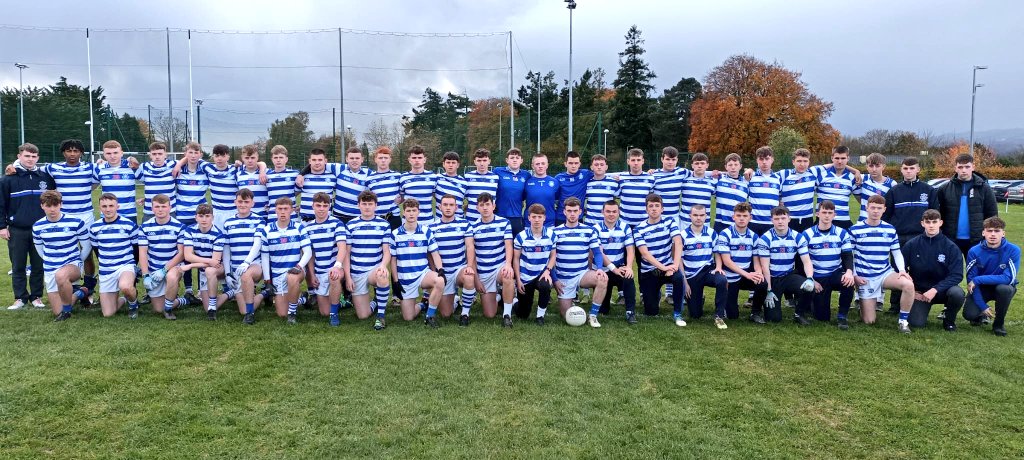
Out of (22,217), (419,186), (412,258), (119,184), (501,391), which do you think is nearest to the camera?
(501,391)

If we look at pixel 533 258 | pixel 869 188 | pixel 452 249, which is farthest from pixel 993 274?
pixel 452 249

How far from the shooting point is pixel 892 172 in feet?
119

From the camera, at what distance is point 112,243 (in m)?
5.80

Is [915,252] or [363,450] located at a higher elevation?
[915,252]

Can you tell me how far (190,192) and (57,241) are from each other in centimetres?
124

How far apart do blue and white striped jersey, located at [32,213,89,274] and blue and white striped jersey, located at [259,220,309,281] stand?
1.78 m

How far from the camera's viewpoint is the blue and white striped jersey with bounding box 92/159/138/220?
6.53 meters

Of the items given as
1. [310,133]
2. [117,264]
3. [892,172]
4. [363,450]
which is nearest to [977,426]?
[363,450]

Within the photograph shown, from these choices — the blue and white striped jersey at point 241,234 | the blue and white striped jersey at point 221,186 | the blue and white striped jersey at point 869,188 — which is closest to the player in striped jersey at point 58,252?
the blue and white striped jersey at point 221,186

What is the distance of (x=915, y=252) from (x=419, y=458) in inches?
201

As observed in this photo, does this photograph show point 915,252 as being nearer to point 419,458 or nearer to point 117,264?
point 419,458

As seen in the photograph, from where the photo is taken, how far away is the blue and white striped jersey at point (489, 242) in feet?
19.2

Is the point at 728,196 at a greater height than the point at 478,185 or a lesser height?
lesser

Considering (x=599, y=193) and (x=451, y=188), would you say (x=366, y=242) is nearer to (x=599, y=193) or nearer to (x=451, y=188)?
(x=451, y=188)
